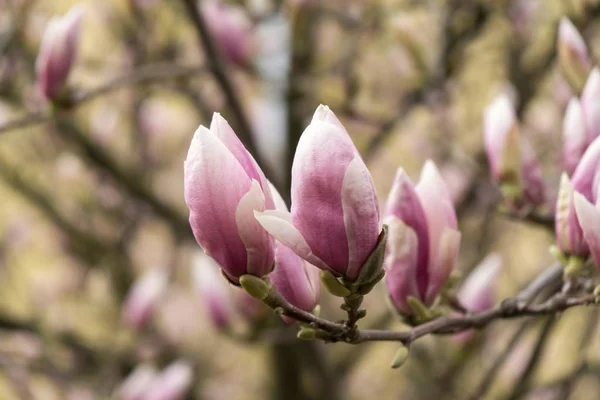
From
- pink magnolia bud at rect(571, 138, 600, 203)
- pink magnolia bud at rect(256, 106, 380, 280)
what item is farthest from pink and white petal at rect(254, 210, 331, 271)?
pink magnolia bud at rect(571, 138, 600, 203)

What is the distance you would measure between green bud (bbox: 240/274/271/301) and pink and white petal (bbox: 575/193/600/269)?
252mm

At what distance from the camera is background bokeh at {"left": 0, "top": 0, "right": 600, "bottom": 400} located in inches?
51.7

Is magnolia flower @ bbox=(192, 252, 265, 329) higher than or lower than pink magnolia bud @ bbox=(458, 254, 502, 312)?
higher

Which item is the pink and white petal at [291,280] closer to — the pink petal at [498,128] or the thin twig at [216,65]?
the pink petal at [498,128]

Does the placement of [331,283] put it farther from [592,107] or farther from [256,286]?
[592,107]

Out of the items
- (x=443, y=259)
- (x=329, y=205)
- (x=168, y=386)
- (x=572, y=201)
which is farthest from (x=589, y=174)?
(x=168, y=386)

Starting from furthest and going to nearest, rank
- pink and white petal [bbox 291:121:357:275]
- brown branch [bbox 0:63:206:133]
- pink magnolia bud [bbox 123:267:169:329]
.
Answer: pink magnolia bud [bbox 123:267:169:329] → brown branch [bbox 0:63:206:133] → pink and white petal [bbox 291:121:357:275]

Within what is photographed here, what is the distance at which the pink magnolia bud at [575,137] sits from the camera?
2.15ft

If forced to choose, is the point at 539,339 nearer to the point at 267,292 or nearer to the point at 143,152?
the point at 267,292

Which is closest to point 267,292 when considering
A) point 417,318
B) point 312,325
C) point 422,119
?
point 312,325

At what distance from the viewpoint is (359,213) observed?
0.47 meters

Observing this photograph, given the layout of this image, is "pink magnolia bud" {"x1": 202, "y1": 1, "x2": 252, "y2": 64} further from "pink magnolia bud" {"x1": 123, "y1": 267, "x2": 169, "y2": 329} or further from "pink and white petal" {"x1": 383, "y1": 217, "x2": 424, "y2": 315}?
"pink and white petal" {"x1": 383, "y1": 217, "x2": 424, "y2": 315}

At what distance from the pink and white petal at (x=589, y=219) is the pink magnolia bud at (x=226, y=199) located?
0.79 feet

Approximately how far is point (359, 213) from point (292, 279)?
3.8 inches
